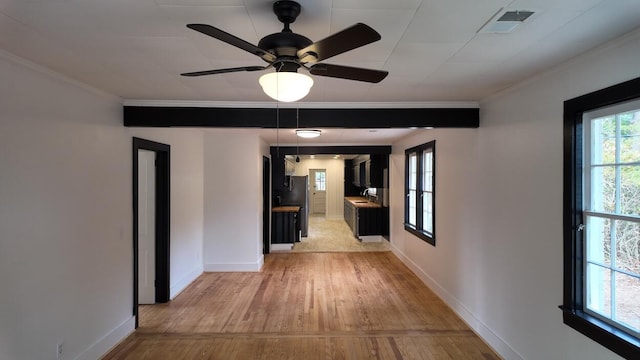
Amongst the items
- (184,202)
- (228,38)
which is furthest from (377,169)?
(228,38)

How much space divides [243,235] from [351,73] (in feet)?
14.7

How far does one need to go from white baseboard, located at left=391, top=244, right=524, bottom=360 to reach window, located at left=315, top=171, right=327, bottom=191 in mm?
8187

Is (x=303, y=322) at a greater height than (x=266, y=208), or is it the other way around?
(x=266, y=208)

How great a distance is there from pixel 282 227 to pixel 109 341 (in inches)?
174

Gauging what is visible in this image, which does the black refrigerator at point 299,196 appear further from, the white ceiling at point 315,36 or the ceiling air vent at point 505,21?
the ceiling air vent at point 505,21

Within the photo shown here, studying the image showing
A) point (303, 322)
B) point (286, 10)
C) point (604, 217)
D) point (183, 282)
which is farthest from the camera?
point (183, 282)

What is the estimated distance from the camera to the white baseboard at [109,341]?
114 inches

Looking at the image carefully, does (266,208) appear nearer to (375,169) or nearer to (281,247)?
(281,247)

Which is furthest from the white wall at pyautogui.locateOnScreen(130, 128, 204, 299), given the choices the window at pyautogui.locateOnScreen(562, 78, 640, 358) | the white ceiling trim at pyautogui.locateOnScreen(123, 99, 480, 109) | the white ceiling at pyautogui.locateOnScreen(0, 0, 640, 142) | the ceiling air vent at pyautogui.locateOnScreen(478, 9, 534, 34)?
the window at pyautogui.locateOnScreen(562, 78, 640, 358)

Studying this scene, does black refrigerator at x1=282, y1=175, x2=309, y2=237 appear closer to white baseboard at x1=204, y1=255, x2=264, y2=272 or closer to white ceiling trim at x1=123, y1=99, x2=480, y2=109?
white baseboard at x1=204, y1=255, x2=264, y2=272

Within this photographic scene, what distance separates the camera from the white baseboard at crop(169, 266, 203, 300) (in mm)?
4508

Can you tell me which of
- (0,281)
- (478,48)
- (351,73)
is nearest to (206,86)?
(351,73)

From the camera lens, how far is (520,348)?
282 centimetres

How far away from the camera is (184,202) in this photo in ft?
16.1
